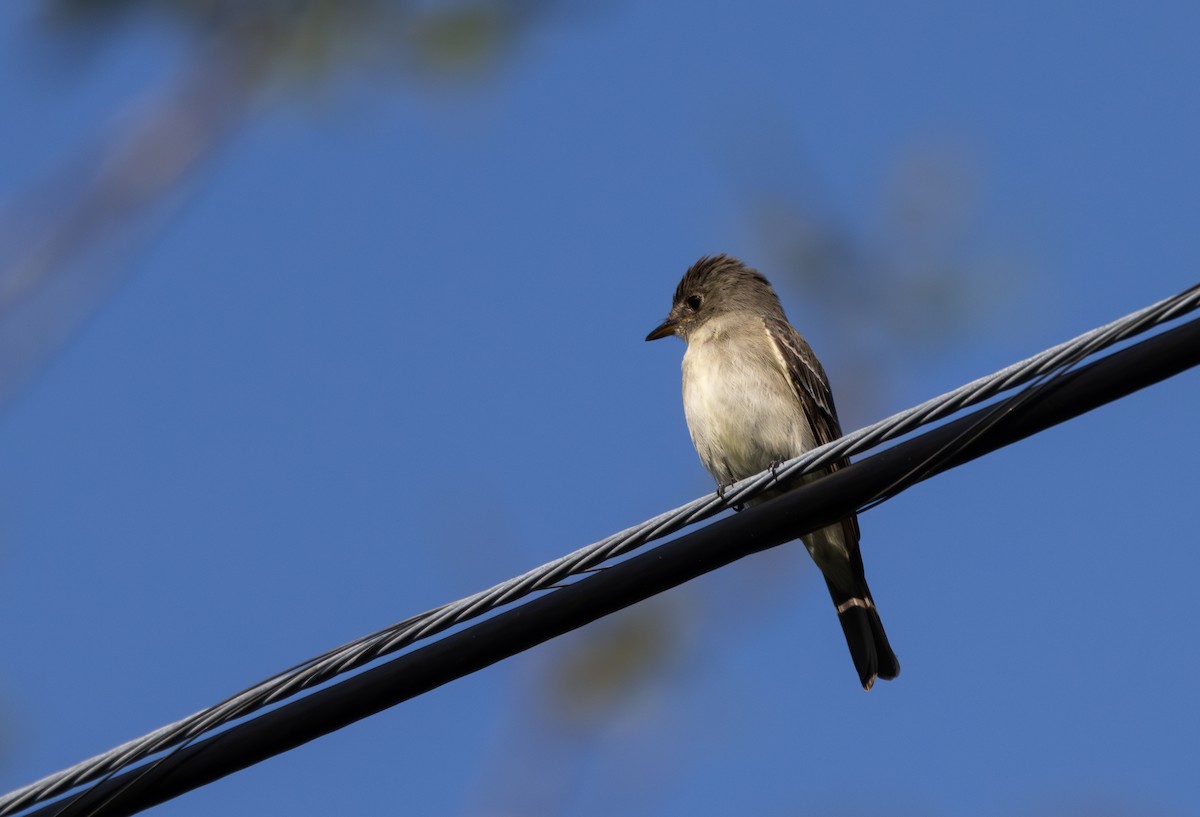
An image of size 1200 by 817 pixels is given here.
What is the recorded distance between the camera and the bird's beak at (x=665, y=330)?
34.0 feet

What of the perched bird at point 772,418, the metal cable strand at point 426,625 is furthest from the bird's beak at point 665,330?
the metal cable strand at point 426,625

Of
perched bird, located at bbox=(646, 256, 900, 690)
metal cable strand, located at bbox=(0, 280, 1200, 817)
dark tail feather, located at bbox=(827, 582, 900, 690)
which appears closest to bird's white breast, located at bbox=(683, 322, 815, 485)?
perched bird, located at bbox=(646, 256, 900, 690)

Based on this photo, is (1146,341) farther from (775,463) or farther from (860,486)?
(775,463)

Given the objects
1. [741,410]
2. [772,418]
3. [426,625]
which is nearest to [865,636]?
[772,418]

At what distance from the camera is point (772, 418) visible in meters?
8.81

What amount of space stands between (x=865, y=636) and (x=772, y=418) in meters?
1.37

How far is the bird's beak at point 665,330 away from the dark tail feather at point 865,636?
2.19m

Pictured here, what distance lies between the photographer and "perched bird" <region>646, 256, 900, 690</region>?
8.75m

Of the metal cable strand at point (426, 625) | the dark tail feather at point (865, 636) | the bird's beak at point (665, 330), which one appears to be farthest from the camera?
the bird's beak at point (665, 330)

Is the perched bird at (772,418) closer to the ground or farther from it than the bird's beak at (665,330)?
closer to the ground

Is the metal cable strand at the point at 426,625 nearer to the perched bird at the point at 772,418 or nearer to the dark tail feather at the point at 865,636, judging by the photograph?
the perched bird at the point at 772,418

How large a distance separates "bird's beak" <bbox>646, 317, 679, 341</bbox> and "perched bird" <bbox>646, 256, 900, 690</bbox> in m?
0.60

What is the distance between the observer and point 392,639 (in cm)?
493

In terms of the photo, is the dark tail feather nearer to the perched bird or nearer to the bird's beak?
the perched bird
